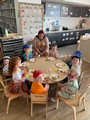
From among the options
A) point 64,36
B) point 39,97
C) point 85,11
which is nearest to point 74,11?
point 85,11

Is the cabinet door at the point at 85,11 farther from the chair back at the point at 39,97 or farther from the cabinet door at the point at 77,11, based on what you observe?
the chair back at the point at 39,97

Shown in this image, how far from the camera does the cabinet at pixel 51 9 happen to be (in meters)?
4.58

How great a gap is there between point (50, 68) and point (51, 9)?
128 inches

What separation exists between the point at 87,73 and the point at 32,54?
1.64 meters

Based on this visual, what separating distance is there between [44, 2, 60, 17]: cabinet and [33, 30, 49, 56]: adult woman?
1.87 metres

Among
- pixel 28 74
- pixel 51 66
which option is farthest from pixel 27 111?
pixel 51 66

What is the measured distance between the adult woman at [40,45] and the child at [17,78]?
4.58 feet

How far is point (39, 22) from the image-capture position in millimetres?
3941

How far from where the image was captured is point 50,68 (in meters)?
2.32

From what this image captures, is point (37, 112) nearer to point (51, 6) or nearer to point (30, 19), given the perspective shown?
point (30, 19)

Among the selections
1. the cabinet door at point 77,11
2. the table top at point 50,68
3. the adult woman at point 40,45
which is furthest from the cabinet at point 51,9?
the table top at point 50,68

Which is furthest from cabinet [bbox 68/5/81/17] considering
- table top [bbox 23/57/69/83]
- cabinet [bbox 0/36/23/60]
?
table top [bbox 23/57/69/83]

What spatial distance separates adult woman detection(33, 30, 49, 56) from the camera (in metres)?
3.26

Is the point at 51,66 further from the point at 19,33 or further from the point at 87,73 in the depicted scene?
the point at 19,33
